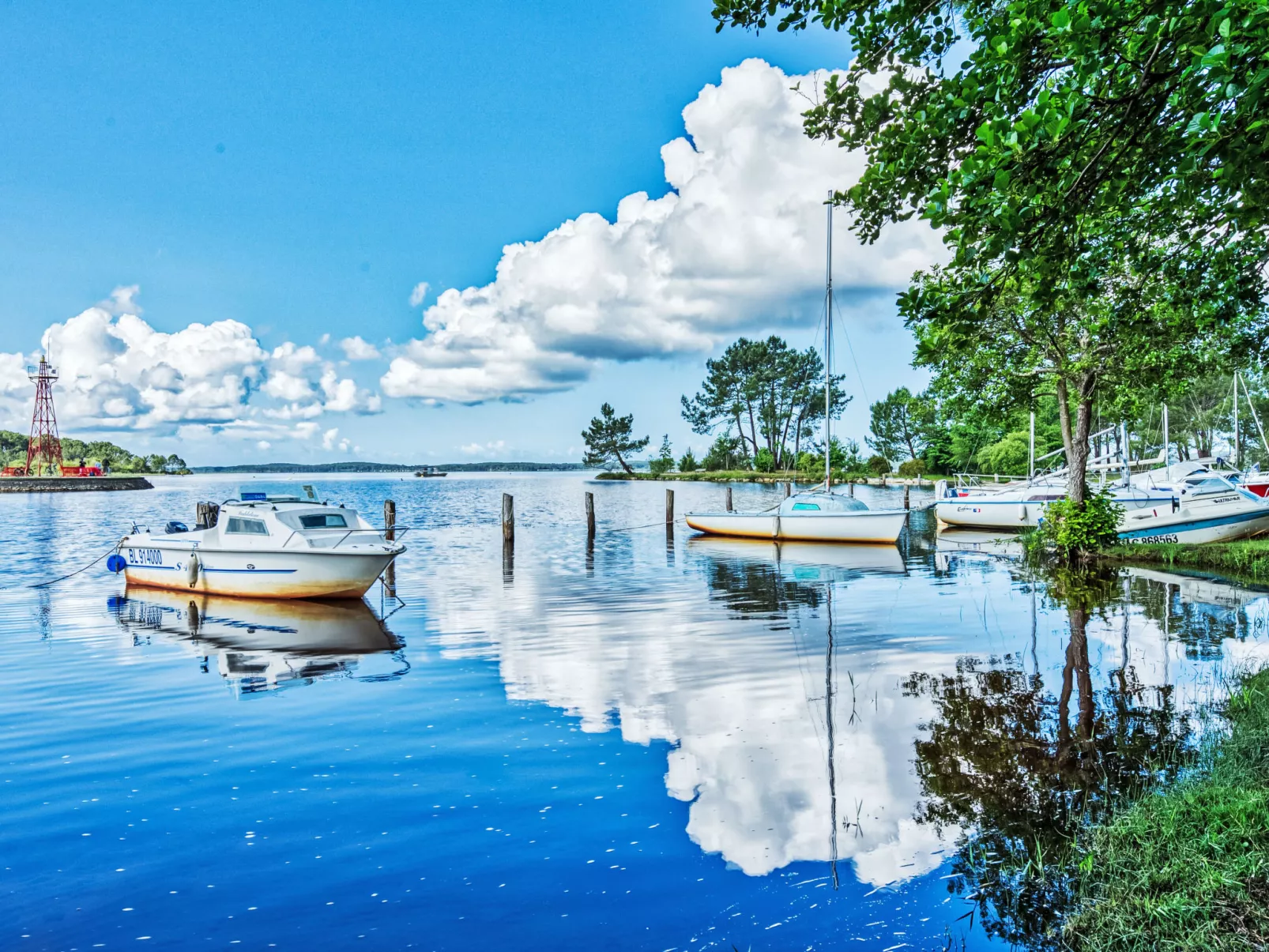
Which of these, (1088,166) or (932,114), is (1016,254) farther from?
(932,114)

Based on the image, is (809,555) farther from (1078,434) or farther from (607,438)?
(607,438)

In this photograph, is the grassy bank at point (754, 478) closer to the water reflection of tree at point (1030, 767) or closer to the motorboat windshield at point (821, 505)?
the motorboat windshield at point (821, 505)

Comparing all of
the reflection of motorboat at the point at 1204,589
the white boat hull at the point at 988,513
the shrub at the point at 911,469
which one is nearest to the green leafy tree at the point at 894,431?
the shrub at the point at 911,469

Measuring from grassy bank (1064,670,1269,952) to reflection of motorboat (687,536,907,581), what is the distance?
15281mm

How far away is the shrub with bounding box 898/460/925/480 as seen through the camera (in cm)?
9350

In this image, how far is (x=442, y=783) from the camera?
709 cm

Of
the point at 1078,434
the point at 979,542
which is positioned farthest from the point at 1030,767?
the point at 979,542

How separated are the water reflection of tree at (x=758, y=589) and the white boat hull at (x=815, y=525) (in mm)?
5619

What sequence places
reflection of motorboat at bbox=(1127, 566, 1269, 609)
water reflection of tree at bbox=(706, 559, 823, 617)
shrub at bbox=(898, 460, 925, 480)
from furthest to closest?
shrub at bbox=(898, 460, 925, 480) → water reflection of tree at bbox=(706, 559, 823, 617) → reflection of motorboat at bbox=(1127, 566, 1269, 609)

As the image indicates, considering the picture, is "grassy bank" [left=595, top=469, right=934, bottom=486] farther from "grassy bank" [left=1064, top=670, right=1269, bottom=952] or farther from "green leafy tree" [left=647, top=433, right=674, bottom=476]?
"grassy bank" [left=1064, top=670, right=1269, bottom=952]

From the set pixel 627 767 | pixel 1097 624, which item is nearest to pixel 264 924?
pixel 627 767

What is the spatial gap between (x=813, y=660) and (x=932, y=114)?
7850mm

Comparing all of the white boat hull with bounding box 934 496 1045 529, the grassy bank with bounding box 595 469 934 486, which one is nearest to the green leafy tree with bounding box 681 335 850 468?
the grassy bank with bounding box 595 469 934 486

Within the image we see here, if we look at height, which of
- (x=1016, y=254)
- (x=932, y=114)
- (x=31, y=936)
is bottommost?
(x=31, y=936)
